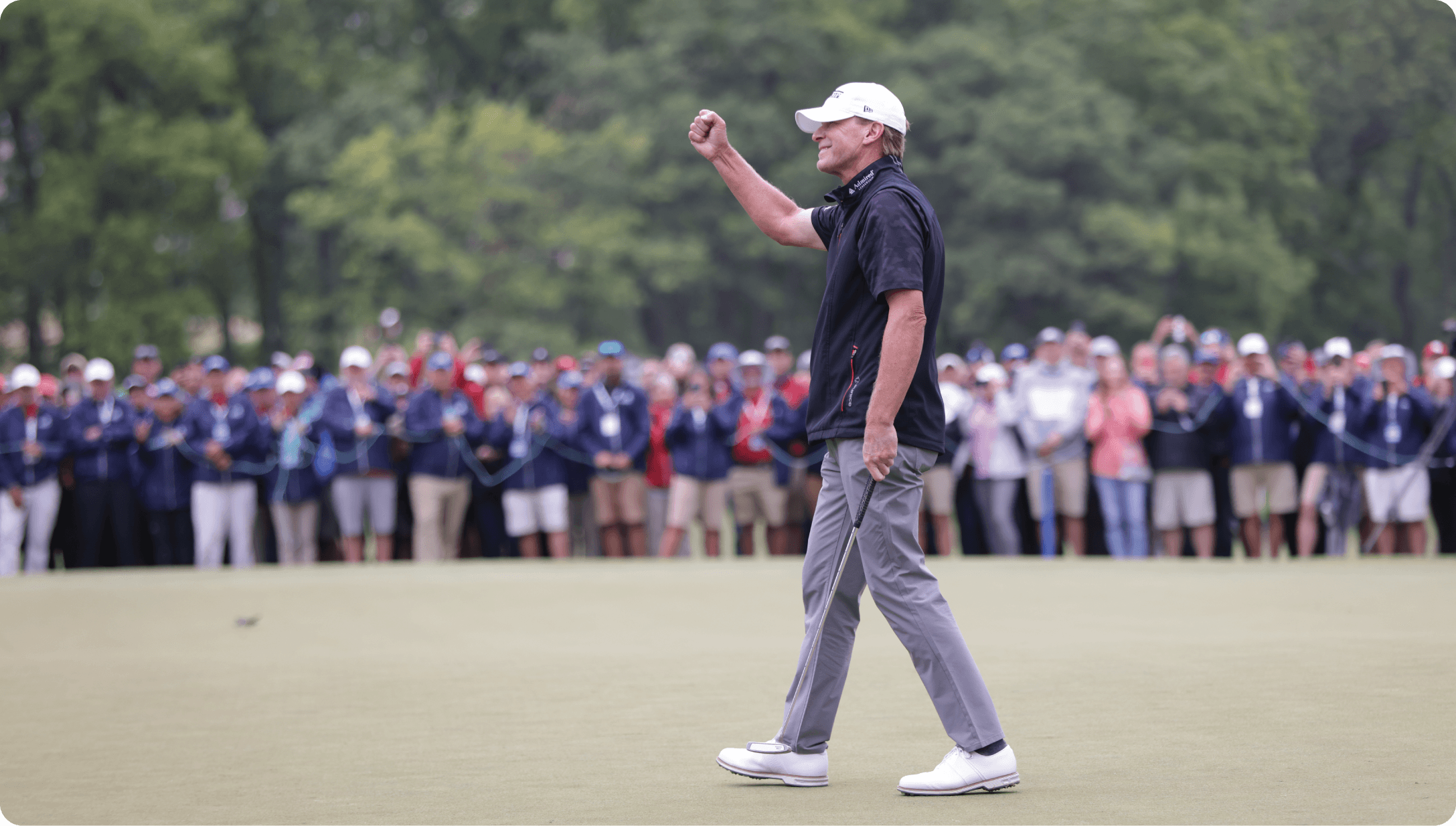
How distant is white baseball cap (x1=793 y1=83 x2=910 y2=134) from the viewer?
5688 millimetres

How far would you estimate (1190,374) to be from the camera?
16766mm

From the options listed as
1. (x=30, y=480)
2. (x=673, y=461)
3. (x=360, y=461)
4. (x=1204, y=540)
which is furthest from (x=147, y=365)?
(x=1204, y=540)

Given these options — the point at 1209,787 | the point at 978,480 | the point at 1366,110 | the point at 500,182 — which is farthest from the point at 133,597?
the point at 1366,110

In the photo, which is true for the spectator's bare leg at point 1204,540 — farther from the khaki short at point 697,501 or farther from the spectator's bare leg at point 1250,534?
the khaki short at point 697,501

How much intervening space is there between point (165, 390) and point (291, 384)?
1267 mm

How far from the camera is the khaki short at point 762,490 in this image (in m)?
17.0

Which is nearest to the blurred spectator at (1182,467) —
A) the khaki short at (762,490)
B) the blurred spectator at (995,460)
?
the blurred spectator at (995,460)

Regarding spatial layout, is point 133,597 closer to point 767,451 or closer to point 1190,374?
point 767,451

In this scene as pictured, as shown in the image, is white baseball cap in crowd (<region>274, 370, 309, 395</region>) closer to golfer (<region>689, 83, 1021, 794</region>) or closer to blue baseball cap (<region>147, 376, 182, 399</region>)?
blue baseball cap (<region>147, 376, 182, 399</region>)

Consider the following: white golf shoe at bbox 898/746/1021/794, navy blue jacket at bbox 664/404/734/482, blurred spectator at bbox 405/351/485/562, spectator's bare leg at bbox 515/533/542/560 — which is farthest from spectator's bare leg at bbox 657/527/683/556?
white golf shoe at bbox 898/746/1021/794

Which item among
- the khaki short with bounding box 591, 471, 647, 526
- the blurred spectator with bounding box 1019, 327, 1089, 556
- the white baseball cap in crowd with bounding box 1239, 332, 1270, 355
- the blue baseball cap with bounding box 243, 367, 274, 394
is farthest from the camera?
the blue baseball cap with bounding box 243, 367, 274, 394

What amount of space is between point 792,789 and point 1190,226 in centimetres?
3535

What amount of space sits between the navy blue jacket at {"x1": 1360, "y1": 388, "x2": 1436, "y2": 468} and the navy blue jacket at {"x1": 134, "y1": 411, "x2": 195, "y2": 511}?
36.9 feet

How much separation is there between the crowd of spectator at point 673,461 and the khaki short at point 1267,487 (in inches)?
0.7
